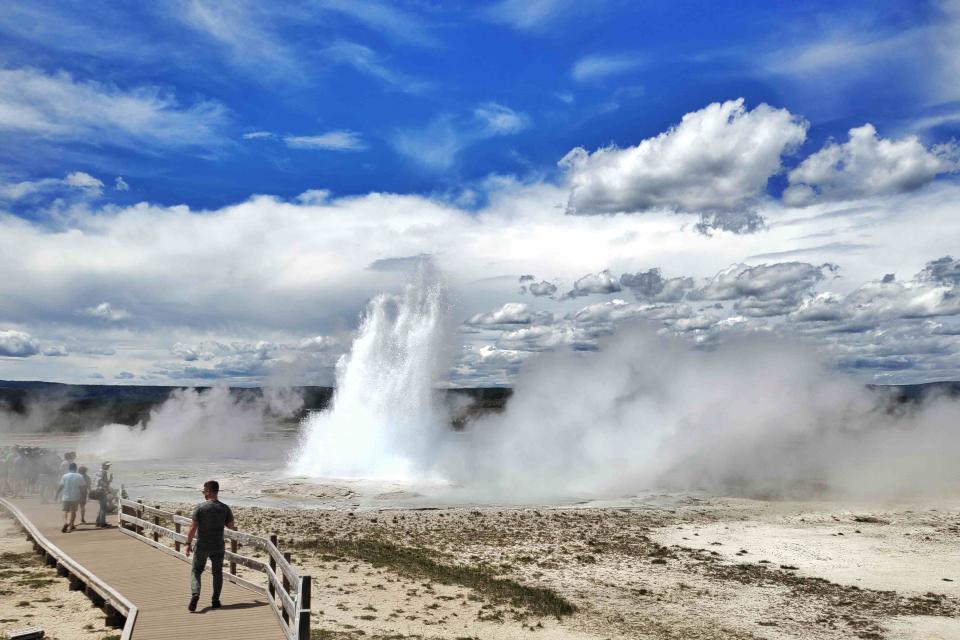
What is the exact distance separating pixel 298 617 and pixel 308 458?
30.4 m

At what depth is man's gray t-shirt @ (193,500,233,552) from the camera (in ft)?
33.8

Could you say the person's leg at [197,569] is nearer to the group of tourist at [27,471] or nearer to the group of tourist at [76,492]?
the group of tourist at [76,492]

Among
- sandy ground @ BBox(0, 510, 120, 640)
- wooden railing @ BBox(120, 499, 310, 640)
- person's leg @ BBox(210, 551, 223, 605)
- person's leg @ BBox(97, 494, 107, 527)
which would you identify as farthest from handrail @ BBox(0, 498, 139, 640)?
wooden railing @ BBox(120, 499, 310, 640)

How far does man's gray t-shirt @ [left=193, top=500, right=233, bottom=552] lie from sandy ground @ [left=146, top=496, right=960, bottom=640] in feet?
9.91

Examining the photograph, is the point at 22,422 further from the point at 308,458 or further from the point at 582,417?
the point at 582,417

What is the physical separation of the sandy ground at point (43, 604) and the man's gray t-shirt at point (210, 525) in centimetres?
257

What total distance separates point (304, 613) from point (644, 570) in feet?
41.5

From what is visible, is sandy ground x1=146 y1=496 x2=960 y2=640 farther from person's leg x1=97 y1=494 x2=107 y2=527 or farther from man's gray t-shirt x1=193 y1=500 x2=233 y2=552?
A: person's leg x1=97 y1=494 x2=107 y2=527

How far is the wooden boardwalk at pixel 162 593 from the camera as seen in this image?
9727 mm

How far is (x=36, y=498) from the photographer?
2486cm

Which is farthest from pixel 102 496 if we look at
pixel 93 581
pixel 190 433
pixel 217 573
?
pixel 190 433

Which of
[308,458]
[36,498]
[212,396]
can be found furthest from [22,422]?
[36,498]

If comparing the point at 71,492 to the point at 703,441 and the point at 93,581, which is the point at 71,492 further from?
the point at 703,441

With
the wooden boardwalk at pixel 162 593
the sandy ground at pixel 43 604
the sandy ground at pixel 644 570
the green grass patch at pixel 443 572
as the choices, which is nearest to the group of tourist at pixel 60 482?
the wooden boardwalk at pixel 162 593
